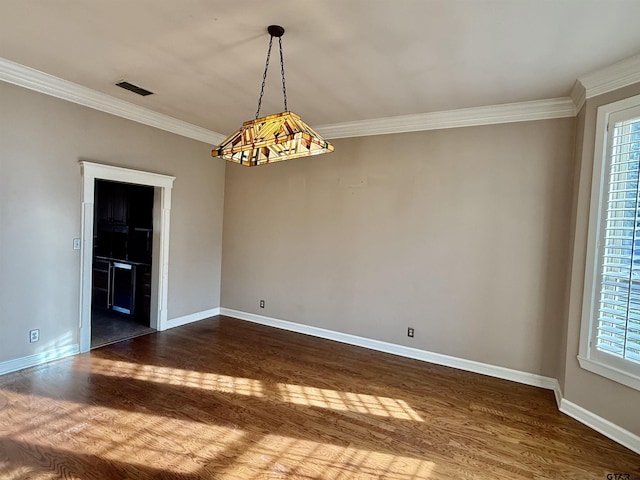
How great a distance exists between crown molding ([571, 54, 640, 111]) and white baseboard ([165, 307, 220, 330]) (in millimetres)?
5341

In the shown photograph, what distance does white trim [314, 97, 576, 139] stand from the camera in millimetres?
3301

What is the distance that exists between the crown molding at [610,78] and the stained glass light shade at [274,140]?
7.57 feet

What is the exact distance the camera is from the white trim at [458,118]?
330 cm

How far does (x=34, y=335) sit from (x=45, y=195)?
1.41 meters

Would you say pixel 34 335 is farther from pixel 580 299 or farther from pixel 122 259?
pixel 580 299

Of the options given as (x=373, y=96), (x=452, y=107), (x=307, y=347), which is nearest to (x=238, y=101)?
(x=373, y=96)

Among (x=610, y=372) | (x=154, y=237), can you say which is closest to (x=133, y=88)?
(x=154, y=237)

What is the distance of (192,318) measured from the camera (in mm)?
Answer: 5098

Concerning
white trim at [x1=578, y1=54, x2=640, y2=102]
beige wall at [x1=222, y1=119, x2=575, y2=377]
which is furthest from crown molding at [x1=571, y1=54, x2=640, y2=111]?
beige wall at [x1=222, y1=119, x2=575, y2=377]

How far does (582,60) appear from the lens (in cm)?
254

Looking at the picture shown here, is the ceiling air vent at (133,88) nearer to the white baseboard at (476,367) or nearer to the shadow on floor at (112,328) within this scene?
the shadow on floor at (112,328)

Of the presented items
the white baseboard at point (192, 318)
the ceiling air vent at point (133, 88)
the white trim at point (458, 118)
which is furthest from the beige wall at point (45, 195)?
the white trim at point (458, 118)

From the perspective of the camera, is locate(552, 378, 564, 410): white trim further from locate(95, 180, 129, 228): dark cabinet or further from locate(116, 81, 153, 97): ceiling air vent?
locate(95, 180, 129, 228): dark cabinet

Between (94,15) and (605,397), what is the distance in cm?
464
